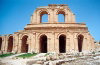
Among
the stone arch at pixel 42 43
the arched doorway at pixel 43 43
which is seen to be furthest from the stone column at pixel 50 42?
the arched doorway at pixel 43 43

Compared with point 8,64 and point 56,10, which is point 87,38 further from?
point 8,64

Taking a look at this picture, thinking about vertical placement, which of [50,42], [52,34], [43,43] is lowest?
[43,43]

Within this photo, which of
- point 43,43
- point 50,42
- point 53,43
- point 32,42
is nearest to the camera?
point 53,43

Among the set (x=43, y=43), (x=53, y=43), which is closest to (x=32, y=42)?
(x=53, y=43)

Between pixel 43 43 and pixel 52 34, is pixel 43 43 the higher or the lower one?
the lower one

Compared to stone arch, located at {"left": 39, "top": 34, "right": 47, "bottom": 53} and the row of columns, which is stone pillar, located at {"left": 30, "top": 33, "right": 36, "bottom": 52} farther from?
stone arch, located at {"left": 39, "top": 34, "right": 47, "bottom": 53}

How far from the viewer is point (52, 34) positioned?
73.5 ft

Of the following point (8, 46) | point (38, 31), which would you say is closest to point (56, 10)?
point (38, 31)

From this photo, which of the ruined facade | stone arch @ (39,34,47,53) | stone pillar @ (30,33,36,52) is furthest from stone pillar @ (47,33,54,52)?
stone pillar @ (30,33,36,52)

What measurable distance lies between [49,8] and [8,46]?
12.0 metres

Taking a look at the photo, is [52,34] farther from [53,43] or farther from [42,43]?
[42,43]

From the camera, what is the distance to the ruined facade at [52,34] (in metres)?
22.0

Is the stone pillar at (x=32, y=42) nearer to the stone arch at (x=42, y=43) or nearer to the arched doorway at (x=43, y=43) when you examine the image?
the stone arch at (x=42, y=43)

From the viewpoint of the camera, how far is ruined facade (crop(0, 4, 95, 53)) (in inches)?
866
